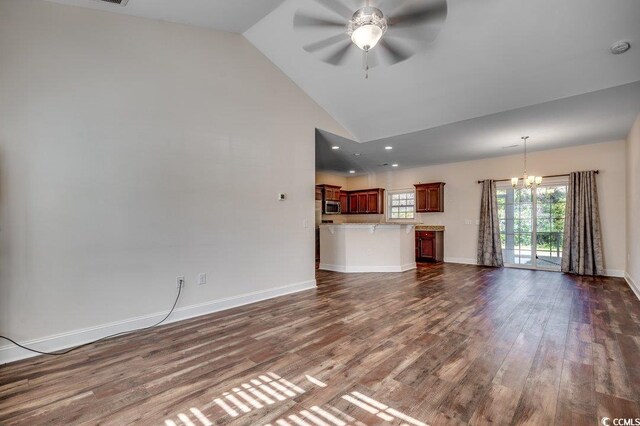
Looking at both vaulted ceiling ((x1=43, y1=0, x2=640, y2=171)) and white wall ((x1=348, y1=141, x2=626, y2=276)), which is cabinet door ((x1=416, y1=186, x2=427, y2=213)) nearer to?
white wall ((x1=348, y1=141, x2=626, y2=276))

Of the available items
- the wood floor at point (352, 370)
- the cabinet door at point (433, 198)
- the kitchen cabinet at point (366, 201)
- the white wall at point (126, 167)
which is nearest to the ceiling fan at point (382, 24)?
the white wall at point (126, 167)

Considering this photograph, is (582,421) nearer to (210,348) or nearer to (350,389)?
(350,389)

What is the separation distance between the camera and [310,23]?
236 cm

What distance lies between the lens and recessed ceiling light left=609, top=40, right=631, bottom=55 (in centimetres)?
287

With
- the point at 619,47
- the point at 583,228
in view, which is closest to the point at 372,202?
the point at 583,228

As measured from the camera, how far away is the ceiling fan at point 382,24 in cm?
209

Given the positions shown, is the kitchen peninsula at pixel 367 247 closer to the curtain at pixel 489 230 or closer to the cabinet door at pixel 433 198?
the cabinet door at pixel 433 198

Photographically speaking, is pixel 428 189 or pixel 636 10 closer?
pixel 636 10

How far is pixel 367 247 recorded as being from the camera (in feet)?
20.1

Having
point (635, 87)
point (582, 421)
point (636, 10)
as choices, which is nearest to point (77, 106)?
point (582, 421)

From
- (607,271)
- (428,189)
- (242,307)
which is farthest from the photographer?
(428,189)

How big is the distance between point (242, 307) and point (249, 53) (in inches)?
135

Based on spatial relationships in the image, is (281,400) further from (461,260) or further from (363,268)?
(461,260)

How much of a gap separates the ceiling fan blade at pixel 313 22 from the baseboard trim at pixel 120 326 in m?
3.14
